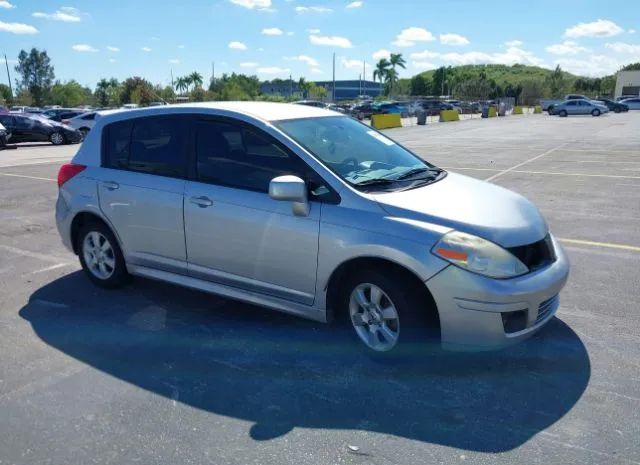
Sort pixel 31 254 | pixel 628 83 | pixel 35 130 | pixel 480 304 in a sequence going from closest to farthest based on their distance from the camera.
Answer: pixel 480 304, pixel 31 254, pixel 35 130, pixel 628 83

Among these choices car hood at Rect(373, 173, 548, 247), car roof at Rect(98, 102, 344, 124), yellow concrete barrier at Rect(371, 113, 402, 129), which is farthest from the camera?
yellow concrete barrier at Rect(371, 113, 402, 129)

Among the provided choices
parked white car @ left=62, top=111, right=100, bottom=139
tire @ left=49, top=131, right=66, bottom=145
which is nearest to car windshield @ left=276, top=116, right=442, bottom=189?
tire @ left=49, top=131, right=66, bottom=145

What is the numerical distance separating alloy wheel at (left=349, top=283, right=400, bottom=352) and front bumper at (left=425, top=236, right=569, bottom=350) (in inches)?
13.5

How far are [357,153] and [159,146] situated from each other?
1660mm

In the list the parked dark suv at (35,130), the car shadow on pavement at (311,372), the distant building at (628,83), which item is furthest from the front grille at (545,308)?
the distant building at (628,83)

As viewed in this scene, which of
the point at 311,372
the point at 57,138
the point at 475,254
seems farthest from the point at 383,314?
the point at 57,138

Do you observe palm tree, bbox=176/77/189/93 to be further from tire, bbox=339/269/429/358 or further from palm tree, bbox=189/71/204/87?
tire, bbox=339/269/429/358

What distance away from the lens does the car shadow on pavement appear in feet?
10.1

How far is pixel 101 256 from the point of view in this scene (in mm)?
5148

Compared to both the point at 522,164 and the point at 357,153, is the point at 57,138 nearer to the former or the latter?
the point at 522,164

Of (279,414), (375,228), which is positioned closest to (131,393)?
(279,414)

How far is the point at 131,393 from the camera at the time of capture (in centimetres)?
340

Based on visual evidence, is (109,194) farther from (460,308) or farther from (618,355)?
(618,355)

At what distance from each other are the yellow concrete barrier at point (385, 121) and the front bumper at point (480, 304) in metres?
29.7
